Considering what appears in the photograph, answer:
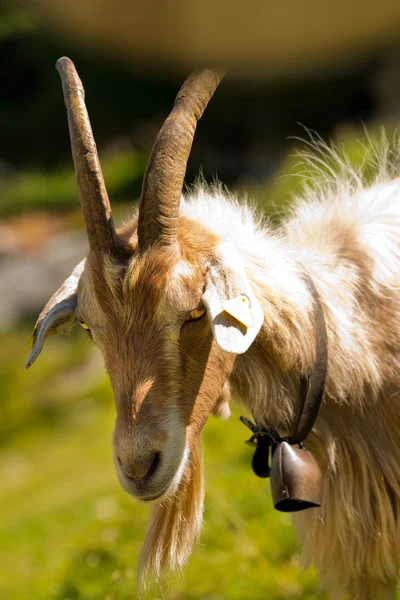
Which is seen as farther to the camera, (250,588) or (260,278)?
(250,588)

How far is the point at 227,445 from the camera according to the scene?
7066 mm

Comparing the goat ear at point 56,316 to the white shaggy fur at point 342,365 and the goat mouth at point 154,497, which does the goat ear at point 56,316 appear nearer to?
the white shaggy fur at point 342,365

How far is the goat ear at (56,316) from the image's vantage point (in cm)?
275

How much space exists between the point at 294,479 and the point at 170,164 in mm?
1162

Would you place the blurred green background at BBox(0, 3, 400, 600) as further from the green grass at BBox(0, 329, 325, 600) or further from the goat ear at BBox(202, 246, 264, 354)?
the goat ear at BBox(202, 246, 264, 354)

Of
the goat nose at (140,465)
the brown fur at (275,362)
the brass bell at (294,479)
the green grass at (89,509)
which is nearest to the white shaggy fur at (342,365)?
the brown fur at (275,362)

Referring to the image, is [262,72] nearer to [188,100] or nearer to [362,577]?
[188,100]

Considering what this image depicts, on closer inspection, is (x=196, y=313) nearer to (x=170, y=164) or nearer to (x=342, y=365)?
(x=170, y=164)

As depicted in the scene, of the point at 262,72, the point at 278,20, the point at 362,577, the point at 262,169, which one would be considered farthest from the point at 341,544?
the point at 262,169

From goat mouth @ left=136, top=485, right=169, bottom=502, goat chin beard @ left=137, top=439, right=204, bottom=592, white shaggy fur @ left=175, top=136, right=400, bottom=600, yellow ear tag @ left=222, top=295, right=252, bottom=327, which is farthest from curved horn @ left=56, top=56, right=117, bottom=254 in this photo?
goat chin beard @ left=137, top=439, right=204, bottom=592

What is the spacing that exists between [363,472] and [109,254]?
4.12ft

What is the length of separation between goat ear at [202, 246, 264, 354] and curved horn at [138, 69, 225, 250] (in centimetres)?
20

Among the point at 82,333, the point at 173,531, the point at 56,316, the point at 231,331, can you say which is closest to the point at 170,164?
the point at 231,331

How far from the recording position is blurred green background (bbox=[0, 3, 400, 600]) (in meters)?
4.12
